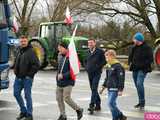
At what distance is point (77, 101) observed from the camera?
16.0m

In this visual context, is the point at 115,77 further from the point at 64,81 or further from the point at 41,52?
the point at 41,52

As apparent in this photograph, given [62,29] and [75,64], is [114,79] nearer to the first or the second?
[75,64]

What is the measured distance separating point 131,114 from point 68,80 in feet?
7.38

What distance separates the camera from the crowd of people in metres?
11.8

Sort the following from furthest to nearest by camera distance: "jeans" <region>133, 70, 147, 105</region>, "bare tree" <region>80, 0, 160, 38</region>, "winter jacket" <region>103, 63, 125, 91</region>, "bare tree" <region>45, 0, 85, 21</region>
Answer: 1. "bare tree" <region>45, 0, 85, 21</region>
2. "bare tree" <region>80, 0, 160, 38</region>
3. "jeans" <region>133, 70, 147, 105</region>
4. "winter jacket" <region>103, 63, 125, 91</region>

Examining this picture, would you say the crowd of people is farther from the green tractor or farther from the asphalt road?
the green tractor

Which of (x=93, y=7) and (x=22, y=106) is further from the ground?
(x=93, y=7)

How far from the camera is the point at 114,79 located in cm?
1175

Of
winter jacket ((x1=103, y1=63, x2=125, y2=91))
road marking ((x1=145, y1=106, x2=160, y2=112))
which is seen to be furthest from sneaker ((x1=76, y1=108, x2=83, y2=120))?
road marking ((x1=145, y1=106, x2=160, y2=112))

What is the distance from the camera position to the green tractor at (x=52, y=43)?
28.5 metres

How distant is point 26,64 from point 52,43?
1645cm

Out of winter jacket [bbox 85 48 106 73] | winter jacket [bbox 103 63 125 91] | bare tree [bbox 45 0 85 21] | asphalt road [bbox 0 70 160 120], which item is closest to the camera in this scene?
winter jacket [bbox 103 63 125 91]

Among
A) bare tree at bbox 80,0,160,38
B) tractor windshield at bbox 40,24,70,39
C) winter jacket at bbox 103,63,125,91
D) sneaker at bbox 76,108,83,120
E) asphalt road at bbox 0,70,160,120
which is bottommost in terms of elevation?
asphalt road at bbox 0,70,160,120

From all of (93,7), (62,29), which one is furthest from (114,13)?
(62,29)
